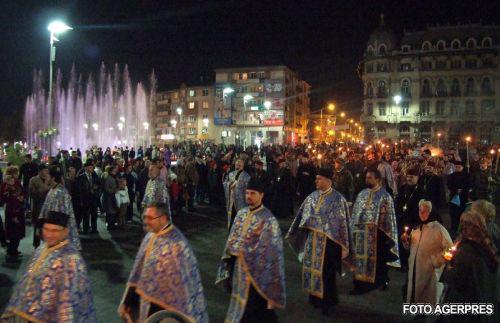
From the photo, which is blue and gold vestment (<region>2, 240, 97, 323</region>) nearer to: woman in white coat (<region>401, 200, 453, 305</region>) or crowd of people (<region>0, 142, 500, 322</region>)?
crowd of people (<region>0, 142, 500, 322</region>)

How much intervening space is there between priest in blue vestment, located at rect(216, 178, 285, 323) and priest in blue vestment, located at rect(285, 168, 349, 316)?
1.60 m

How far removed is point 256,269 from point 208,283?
300cm

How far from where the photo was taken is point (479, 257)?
4.27 meters

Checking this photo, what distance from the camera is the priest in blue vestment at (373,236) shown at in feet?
26.0

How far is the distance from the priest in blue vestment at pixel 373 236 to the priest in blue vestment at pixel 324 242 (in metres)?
0.77

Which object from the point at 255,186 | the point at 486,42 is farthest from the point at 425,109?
the point at 255,186

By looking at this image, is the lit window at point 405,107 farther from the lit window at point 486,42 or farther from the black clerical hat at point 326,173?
the black clerical hat at point 326,173

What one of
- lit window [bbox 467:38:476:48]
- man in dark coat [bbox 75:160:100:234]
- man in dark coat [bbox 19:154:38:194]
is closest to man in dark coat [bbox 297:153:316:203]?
man in dark coat [bbox 75:160:100:234]

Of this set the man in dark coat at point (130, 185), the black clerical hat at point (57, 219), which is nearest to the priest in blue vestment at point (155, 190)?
the man in dark coat at point (130, 185)

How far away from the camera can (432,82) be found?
82438 mm

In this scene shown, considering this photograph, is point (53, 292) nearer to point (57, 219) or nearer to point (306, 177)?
point (57, 219)

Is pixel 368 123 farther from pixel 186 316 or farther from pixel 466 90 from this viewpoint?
pixel 186 316

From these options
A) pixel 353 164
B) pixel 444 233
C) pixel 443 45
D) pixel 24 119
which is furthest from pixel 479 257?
pixel 443 45

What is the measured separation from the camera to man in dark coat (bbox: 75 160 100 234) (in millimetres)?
Answer: 12500
